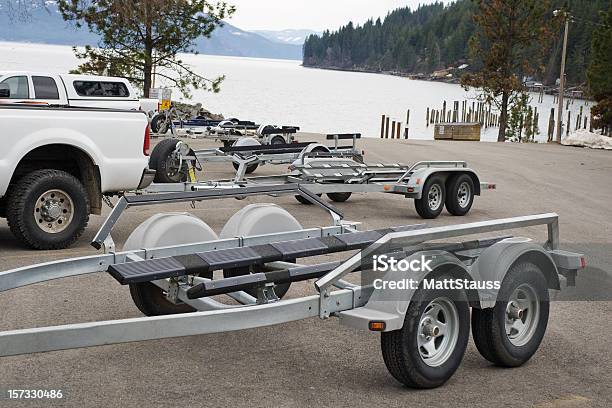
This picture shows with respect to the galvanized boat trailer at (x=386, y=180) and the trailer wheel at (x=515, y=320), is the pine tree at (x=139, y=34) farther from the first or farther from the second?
the trailer wheel at (x=515, y=320)

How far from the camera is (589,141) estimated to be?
116ft

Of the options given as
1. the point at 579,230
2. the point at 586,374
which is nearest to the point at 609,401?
the point at 586,374

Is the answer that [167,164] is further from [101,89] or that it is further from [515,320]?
[515,320]

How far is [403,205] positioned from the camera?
1521 centimetres

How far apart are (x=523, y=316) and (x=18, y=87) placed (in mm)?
9590

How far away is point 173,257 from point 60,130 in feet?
14.6

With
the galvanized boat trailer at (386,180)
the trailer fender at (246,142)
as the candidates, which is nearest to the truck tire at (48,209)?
the galvanized boat trailer at (386,180)

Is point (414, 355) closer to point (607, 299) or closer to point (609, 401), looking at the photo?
point (609, 401)

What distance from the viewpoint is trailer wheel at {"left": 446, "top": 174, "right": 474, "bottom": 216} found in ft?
45.3

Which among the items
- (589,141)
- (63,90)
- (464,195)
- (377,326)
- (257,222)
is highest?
(63,90)

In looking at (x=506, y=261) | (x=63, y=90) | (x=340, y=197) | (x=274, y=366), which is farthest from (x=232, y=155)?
(x=506, y=261)

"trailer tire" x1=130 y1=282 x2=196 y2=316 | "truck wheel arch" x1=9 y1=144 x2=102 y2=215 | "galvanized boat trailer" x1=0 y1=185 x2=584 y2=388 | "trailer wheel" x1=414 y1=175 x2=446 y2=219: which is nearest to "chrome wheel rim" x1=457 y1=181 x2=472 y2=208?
"trailer wheel" x1=414 y1=175 x2=446 y2=219

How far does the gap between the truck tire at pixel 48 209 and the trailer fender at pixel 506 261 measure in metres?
5.49

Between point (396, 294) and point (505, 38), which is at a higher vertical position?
point (505, 38)
